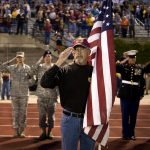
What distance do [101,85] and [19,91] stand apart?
4.47 meters

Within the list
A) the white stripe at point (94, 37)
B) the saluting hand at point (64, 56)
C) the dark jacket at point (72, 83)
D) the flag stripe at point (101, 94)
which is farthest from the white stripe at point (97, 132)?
the white stripe at point (94, 37)

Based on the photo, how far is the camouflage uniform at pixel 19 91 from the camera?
10094 millimetres

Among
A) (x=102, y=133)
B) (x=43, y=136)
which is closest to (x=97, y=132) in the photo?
(x=102, y=133)

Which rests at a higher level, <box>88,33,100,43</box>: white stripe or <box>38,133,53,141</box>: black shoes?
<box>88,33,100,43</box>: white stripe

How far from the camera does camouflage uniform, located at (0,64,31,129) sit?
1009 cm

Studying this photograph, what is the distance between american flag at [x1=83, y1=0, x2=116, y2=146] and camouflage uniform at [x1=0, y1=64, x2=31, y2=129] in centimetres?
412

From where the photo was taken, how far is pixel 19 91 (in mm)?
10078

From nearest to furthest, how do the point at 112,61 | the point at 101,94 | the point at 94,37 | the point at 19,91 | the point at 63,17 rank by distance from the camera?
the point at 101,94 < the point at 112,61 < the point at 94,37 < the point at 19,91 < the point at 63,17

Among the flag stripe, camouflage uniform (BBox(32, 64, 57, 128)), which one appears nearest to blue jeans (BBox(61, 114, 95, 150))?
the flag stripe

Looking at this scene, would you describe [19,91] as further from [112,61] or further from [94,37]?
[112,61]

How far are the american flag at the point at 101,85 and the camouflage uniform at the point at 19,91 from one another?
412 centimetres

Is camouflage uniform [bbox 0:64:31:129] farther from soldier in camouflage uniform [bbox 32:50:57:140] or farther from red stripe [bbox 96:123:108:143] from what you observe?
red stripe [bbox 96:123:108:143]

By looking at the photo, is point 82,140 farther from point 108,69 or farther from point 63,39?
point 63,39

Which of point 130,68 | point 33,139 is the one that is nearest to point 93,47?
point 130,68
